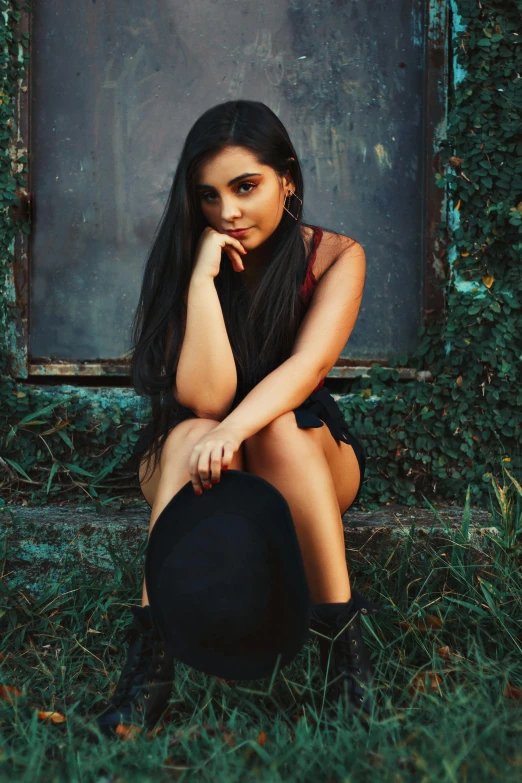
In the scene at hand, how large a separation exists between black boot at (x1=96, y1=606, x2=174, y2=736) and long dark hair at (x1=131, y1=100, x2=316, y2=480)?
1.70 ft

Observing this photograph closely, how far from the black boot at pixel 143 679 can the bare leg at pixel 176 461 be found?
80 millimetres

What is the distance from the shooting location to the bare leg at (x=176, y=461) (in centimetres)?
206

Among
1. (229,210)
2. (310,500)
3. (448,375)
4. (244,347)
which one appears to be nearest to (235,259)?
(229,210)

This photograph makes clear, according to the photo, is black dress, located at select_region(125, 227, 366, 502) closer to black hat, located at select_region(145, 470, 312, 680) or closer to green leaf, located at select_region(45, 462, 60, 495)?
black hat, located at select_region(145, 470, 312, 680)

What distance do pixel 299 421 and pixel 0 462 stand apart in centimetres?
169

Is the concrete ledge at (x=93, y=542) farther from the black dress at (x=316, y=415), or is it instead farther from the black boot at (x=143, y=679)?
the black boot at (x=143, y=679)

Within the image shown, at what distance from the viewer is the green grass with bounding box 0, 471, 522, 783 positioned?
1.60 m

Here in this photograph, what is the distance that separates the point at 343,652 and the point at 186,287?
45.0 inches

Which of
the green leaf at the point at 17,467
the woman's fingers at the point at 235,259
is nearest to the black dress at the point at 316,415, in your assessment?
the woman's fingers at the point at 235,259

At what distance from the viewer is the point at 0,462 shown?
3.32 metres

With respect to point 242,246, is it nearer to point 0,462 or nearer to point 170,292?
point 170,292

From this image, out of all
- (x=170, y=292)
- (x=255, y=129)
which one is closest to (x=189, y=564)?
(x=170, y=292)

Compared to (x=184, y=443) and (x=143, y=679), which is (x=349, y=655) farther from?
(x=184, y=443)

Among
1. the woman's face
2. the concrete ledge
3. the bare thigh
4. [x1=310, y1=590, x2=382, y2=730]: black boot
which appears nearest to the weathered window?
the concrete ledge
